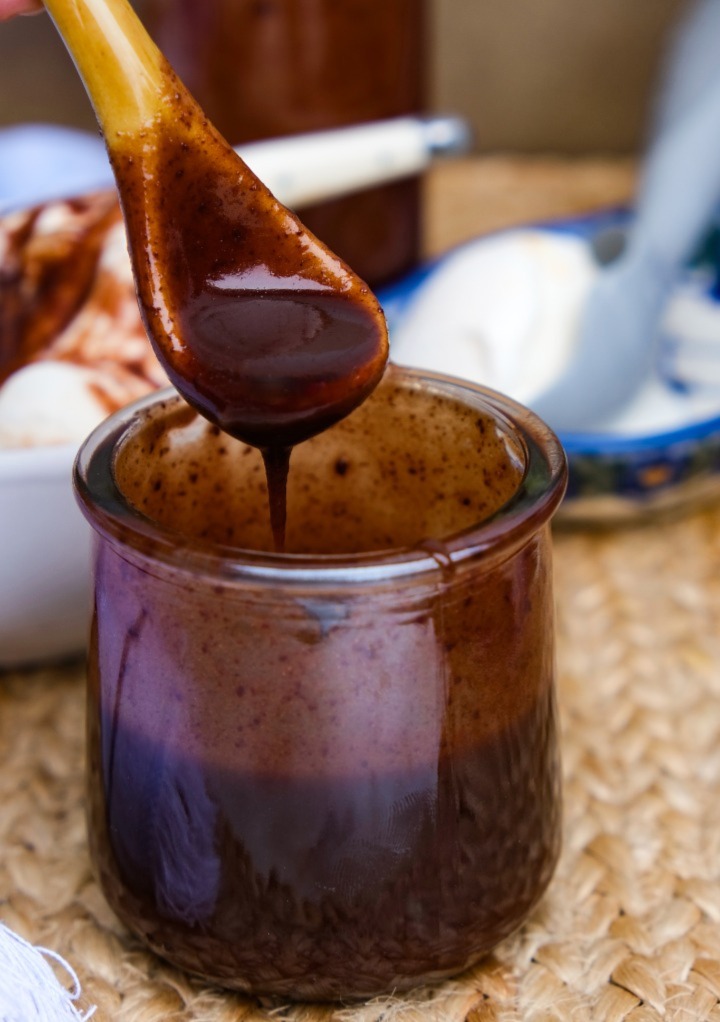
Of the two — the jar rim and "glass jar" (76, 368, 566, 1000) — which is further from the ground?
the jar rim

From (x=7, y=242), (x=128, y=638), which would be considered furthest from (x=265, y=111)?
(x=128, y=638)

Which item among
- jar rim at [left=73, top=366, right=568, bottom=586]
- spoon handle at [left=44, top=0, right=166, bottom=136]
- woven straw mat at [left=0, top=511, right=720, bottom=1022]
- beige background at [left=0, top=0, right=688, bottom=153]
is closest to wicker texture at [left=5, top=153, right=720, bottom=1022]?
woven straw mat at [left=0, top=511, right=720, bottom=1022]

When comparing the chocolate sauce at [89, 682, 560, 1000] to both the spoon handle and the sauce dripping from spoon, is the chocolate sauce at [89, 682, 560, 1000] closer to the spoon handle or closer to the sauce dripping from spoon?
the sauce dripping from spoon

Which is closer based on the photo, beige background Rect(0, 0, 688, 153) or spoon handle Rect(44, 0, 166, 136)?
spoon handle Rect(44, 0, 166, 136)

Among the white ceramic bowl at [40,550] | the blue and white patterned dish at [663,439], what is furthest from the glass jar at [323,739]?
the blue and white patterned dish at [663,439]

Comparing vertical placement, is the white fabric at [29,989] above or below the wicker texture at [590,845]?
above

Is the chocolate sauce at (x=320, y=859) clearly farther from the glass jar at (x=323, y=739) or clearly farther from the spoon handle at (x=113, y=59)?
the spoon handle at (x=113, y=59)
